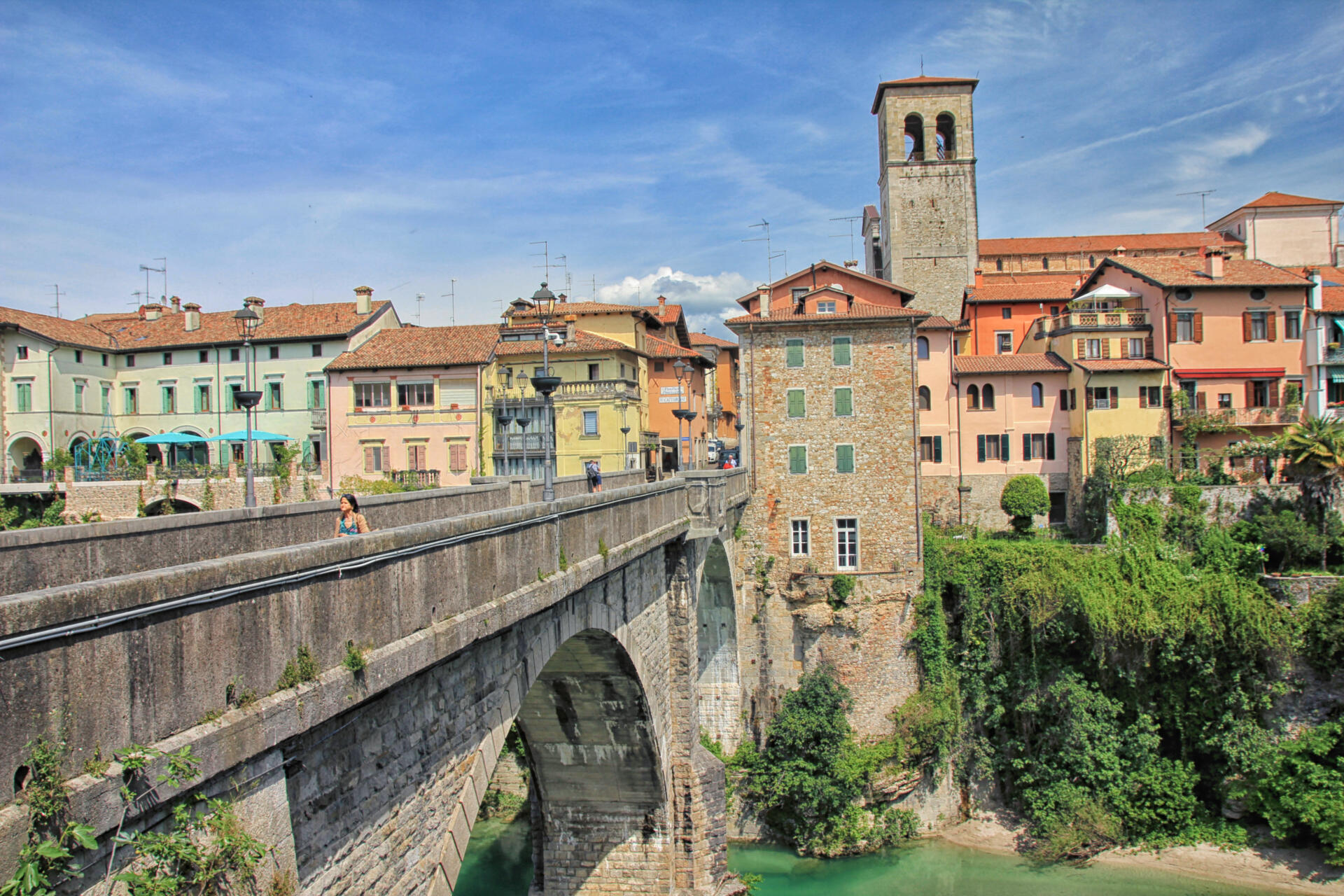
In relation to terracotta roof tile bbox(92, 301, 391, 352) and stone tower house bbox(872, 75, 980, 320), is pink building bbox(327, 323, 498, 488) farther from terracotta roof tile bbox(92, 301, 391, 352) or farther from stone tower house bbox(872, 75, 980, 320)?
stone tower house bbox(872, 75, 980, 320)

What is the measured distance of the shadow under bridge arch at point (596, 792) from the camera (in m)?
15.8

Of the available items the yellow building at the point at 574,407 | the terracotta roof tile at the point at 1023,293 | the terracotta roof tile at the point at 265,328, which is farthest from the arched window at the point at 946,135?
the terracotta roof tile at the point at 265,328

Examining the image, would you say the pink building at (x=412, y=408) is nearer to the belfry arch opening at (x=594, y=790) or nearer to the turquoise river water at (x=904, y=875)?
the turquoise river water at (x=904, y=875)

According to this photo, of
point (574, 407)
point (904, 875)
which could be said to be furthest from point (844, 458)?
point (904, 875)

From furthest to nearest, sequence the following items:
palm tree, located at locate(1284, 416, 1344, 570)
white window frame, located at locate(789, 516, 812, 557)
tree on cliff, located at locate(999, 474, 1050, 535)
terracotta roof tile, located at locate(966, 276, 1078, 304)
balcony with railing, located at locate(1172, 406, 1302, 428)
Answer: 1. terracotta roof tile, located at locate(966, 276, 1078, 304)
2. tree on cliff, located at locate(999, 474, 1050, 535)
3. balcony with railing, located at locate(1172, 406, 1302, 428)
4. white window frame, located at locate(789, 516, 812, 557)
5. palm tree, located at locate(1284, 416, 1344, 570)

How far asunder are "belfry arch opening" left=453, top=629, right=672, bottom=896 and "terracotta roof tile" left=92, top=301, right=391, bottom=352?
2755 centimetres

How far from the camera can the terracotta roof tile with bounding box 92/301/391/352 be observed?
39469 mm

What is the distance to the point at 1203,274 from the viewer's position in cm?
3469

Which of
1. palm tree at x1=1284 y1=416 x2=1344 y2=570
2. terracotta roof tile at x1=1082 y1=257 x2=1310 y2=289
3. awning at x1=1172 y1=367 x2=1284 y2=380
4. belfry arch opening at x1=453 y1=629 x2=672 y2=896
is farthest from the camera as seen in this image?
terracotta roof tile at x1=1082 y1=257 x2=1310 y2=289

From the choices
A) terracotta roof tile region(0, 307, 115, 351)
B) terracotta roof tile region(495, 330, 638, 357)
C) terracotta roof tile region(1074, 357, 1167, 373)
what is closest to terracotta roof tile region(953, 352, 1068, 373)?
terracotta roof tile region(1074, 357, 1167, 373)

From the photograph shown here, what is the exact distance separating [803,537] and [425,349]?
62.9ft

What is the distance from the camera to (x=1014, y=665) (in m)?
27.7

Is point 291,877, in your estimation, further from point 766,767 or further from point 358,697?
point 766,767

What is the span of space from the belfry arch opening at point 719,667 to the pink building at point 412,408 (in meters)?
13.4
